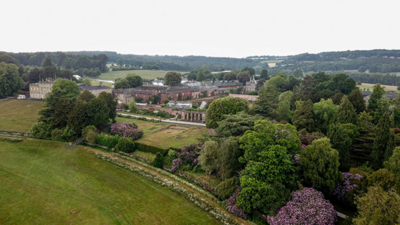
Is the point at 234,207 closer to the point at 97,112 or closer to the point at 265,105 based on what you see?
the point at 265,105

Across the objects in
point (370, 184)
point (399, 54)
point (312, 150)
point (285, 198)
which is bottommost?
point (285, 198)

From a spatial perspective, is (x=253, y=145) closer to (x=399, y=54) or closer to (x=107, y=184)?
(x=107, y=184)

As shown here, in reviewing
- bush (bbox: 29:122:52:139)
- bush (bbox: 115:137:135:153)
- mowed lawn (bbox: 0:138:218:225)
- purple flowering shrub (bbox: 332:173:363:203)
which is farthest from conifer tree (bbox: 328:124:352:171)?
bush (bbox: 29:122:52:139)

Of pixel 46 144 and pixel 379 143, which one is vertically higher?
pixel 379 143

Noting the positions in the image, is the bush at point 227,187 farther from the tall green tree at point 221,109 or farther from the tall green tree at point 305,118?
the tall green tree at point 305,118

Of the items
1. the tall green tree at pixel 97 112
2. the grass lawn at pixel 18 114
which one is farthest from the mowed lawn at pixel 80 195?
the grass lawn at pixel 18 114

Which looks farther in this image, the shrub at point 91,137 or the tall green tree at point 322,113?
the shrub at point 91,137

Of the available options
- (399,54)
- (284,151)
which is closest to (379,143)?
(284,151)
